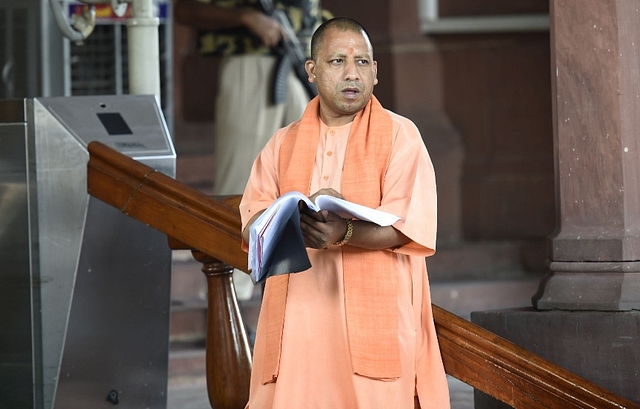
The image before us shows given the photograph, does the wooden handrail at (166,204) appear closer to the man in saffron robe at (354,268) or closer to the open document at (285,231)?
the man in saffron robe at (354,268)

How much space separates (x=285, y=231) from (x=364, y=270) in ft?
0.99

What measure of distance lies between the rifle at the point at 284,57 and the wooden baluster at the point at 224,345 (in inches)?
88.2

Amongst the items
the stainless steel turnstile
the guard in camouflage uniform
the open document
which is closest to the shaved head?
the open document

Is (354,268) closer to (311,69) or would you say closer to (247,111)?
(311,69)

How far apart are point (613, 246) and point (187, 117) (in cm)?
489

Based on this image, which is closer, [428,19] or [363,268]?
[363,268]

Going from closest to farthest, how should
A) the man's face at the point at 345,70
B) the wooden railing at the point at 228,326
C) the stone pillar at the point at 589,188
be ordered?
the man's face at the point at 345,70 → the wooden railing at the point at 228,326 → the stone pillar at the point at 589,188

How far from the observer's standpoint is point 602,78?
397 cm

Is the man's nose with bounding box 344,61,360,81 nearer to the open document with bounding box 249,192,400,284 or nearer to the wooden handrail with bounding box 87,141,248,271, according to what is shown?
the open document with bounding box 249,192,400,284

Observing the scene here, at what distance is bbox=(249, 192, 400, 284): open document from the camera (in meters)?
2.87

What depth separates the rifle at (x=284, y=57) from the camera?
19.6 ft

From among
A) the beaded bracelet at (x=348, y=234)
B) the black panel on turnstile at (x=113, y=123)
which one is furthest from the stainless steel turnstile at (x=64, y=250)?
the beaded bracelet at (x=348, y=234)

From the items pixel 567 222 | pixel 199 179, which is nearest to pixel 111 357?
pixel 567 222

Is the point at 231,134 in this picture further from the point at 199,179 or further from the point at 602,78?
the point at 602,78
